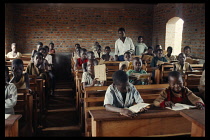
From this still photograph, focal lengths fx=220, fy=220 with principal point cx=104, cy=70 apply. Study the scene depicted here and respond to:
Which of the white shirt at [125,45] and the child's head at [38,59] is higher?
the white shirt at [125,45]

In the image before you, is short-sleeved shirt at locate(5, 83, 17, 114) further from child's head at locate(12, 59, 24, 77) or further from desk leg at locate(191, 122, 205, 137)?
desk leg at locate(191, 122, 205, 137)

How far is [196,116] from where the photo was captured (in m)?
1.94

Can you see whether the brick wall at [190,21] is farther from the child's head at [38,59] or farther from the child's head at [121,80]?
the child's head at [121,80]

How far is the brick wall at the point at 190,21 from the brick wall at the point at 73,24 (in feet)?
3.60

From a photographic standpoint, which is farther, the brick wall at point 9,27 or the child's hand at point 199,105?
the brick wall at point 9,27

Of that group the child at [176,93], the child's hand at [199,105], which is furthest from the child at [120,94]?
the child's hand at [199,105]

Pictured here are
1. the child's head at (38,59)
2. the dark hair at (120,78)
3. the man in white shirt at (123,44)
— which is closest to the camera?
the dark hair at (120,78)

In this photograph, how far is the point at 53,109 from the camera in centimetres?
481

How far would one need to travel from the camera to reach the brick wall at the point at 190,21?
668 cm

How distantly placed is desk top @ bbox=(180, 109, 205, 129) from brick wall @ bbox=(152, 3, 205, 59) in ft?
16.2

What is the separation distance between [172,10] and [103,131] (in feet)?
24.1

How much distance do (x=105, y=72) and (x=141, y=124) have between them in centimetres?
101
